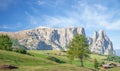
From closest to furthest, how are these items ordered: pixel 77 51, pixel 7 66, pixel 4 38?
pixel 7 66, pixel 77 51, pixel 4 38

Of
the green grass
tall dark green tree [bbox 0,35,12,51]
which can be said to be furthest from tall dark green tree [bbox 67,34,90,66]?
tall dark green tree [bbox 0,35,12,51]

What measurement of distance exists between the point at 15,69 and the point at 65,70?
14322 millimetres

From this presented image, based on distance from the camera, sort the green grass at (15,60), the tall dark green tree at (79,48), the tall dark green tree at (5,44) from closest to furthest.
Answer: the green grass at (15,60) → the tall dark green tree at (79,48) → the tall dark green tree at (5,44)

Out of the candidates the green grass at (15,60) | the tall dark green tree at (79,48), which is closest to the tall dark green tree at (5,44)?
the green grass at (15,60)

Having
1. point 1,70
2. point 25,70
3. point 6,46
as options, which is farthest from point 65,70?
point 6,46

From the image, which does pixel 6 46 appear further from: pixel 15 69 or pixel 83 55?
pixel 15 69

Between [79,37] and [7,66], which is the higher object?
[79,37]

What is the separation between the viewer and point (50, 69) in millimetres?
64375

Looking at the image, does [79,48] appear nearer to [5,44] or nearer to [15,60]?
[15,60]

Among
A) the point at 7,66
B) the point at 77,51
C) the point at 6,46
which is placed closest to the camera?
the point at 7,66

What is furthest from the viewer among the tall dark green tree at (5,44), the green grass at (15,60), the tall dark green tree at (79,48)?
the tall dark green tree at (5,44)

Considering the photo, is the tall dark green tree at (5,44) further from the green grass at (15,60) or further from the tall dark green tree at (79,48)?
the tall dark green tree at (79,48)

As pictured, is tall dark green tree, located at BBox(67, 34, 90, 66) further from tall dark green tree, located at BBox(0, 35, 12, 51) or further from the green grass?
tall dark green tree, located at BBox(0, 35, 12, 51)

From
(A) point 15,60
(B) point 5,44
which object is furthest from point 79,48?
(B) point 5,44
